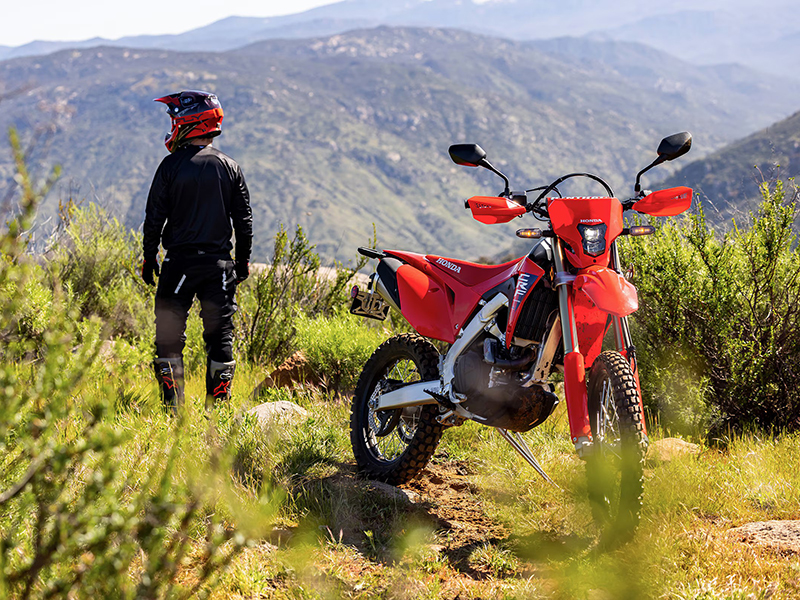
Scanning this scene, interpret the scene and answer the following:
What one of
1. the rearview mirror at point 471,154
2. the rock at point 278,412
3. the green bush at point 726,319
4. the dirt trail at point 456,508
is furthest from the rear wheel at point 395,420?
the green bush at point 726,319

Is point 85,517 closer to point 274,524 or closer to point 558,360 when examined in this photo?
point 274,524

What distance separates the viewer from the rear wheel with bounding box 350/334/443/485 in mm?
3920

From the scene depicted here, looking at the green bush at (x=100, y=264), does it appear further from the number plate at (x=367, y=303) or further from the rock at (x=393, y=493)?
the rock at (x=393, y=493)

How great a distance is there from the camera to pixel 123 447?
3.88 metres

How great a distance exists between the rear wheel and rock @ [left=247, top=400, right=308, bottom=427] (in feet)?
1.58

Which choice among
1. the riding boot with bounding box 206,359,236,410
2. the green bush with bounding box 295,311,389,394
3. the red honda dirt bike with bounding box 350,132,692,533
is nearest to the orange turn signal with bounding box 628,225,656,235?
the red honda dirt bike with bounding box 350,132,692,533

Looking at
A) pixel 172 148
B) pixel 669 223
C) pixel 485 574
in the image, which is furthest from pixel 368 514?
pixel 669 223

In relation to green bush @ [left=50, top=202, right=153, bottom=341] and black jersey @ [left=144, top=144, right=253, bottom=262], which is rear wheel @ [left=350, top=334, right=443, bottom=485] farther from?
green bush @ [left=50, top=202, right=153, bottom=341]

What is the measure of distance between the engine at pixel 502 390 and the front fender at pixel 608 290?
0.54 meters

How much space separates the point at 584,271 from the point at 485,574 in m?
1.52

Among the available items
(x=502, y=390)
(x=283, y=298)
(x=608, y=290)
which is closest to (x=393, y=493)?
(x=502, y=390)

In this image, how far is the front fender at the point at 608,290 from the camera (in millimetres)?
2992

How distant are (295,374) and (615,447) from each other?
3346mm

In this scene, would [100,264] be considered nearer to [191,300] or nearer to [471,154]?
[191,300]
